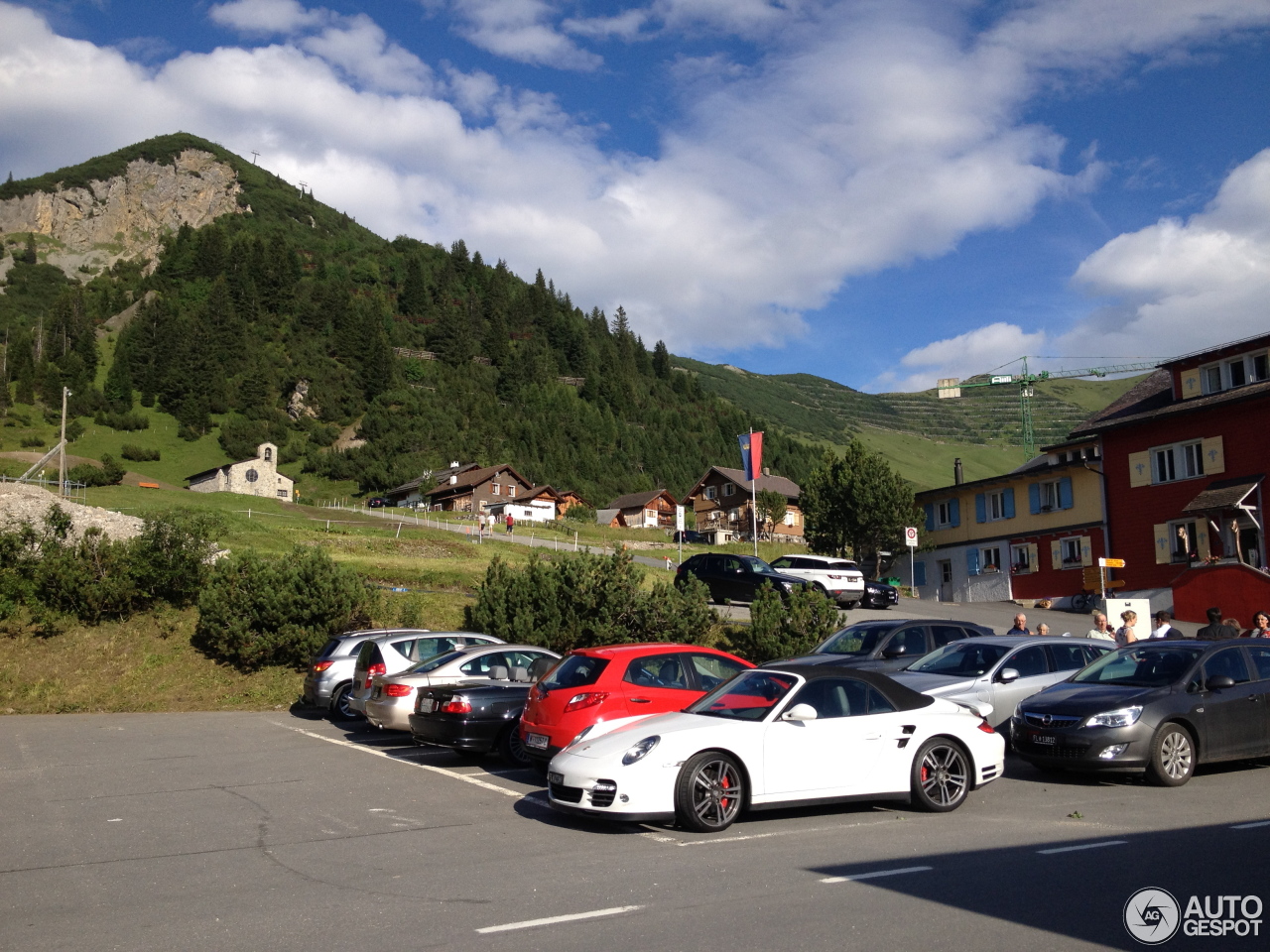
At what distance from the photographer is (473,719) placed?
1162cm

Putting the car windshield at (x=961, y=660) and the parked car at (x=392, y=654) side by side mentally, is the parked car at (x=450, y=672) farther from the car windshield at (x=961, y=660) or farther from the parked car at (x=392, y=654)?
the car windshield at (x=961, y=660)

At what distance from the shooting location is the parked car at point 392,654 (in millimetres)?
15070

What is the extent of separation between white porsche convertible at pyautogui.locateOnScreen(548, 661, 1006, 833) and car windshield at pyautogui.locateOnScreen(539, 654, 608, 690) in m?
1.37

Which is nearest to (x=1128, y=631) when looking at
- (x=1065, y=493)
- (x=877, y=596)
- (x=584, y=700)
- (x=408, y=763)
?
(x=584, y=700)

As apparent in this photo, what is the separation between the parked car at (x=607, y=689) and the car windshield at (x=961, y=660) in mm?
3618

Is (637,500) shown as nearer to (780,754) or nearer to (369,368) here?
(369,368)

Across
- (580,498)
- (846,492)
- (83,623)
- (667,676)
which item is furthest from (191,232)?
(667,676)

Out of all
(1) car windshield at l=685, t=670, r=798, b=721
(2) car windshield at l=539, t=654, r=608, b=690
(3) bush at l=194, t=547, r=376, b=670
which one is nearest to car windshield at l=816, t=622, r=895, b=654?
(2) car windshield at l=539, t=654, r=608, b=690

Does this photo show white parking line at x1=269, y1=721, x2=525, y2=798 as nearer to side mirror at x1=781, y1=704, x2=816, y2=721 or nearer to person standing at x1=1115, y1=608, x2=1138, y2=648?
side mirror at x1=781, y1=704, x2=816, y2=721

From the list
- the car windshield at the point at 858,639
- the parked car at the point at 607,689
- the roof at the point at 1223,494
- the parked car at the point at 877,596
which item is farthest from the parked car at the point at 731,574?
the parked car at the point at 607,689

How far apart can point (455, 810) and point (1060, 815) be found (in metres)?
5.53

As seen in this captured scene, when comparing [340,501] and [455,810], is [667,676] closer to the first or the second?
[455,810]

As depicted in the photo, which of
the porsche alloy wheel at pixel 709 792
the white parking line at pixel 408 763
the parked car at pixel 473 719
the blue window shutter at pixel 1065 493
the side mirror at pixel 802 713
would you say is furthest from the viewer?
the blue window shutter at pixel 1065 493

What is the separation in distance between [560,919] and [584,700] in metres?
4.72
